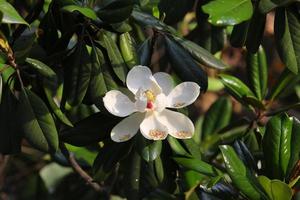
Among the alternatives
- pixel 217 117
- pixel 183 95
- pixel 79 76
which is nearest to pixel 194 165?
pixel 183 95

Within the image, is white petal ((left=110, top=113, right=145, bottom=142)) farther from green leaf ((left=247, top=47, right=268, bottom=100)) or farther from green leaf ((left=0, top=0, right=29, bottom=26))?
green leaf ((left=247, top=47, right=268, bottom=100))

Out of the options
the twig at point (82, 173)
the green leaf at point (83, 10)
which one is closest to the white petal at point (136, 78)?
the green leaf at point (83, 10)

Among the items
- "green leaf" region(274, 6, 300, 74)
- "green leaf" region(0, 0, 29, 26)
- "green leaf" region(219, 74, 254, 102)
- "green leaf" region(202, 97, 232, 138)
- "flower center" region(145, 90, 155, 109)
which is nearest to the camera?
"green leaf" region(0, 0, 29, 26)

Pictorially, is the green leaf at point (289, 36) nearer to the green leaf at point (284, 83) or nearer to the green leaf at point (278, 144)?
the green leaf at point (278, 144)

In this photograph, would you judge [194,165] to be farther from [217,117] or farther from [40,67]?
[217,117]

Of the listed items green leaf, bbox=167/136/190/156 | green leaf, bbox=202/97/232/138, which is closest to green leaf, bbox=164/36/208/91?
green leaf, bbox=167/136/190/156

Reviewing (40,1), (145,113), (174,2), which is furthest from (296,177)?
(40,1)
